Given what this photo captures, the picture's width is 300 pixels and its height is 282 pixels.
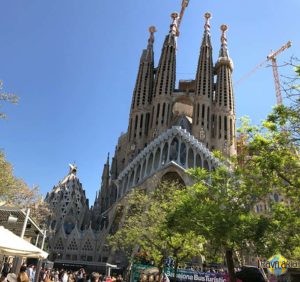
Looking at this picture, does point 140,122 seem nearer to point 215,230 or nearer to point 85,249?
point 85,249

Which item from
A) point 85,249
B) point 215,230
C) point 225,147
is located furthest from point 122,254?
point 215,230

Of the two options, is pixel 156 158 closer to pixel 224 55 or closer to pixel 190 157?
pixel 190 157

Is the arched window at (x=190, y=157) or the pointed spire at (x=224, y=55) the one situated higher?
the pointed spire at (x=224, y=55)

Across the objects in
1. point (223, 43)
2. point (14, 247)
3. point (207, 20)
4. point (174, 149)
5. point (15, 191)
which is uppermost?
point (207, 20)

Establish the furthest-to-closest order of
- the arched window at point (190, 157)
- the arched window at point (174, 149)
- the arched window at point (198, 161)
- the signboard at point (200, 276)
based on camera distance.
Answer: the arched window at point (190, 157), the arched window at point (174, 149), the arched window at point (198, 161), the signboard at point (200, 276)

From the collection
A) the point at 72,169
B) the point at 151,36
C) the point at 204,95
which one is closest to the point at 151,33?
the point at 151,36

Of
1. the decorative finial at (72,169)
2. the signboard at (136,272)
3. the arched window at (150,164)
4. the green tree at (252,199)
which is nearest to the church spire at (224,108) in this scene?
the arched window at (150,164)

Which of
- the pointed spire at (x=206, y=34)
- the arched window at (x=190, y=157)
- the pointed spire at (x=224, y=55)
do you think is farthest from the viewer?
the pointed spire at (x=206, y=34)

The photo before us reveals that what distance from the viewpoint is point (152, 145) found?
5216cm

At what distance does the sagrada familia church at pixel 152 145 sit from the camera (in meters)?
51.2

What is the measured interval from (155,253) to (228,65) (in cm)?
5219

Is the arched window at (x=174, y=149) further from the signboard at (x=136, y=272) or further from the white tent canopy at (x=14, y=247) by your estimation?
the white tent canopy at (x=14, y=247)

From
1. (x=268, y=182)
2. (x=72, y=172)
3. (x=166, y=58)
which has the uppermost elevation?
(x=166, y=58)

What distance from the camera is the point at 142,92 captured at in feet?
223
